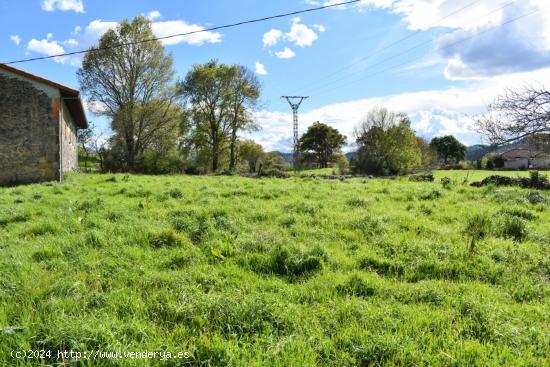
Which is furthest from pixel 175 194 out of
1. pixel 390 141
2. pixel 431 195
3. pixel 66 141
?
pixel 390 141

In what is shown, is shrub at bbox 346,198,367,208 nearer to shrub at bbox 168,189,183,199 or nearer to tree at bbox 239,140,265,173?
shrub at bbox 168,189,183,199

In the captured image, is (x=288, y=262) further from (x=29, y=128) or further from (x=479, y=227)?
(x=29, y=128)

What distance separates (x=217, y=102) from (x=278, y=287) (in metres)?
35.0

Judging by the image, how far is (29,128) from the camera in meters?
16.5

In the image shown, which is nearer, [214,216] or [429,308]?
[429,308]

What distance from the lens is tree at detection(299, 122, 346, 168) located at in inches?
2648

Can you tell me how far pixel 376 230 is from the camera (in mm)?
7441

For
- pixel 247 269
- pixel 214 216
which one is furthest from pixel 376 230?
pixel 214 216

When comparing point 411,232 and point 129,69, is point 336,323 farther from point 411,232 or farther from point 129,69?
point 129,69

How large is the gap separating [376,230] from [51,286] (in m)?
5.67

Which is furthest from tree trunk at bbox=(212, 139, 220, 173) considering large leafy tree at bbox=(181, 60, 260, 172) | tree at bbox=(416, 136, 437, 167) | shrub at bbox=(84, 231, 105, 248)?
tree at bbox=(416, 136, 437, 167)

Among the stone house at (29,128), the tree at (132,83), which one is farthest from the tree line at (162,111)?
the stone house at (29,128)

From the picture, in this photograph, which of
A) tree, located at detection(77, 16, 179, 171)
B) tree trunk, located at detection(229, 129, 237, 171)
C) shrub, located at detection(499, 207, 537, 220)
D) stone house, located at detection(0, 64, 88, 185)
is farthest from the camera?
tree trunk, located at detection(229, 129, 237, 171)

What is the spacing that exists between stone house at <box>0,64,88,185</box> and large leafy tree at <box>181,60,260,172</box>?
68.6 feet
